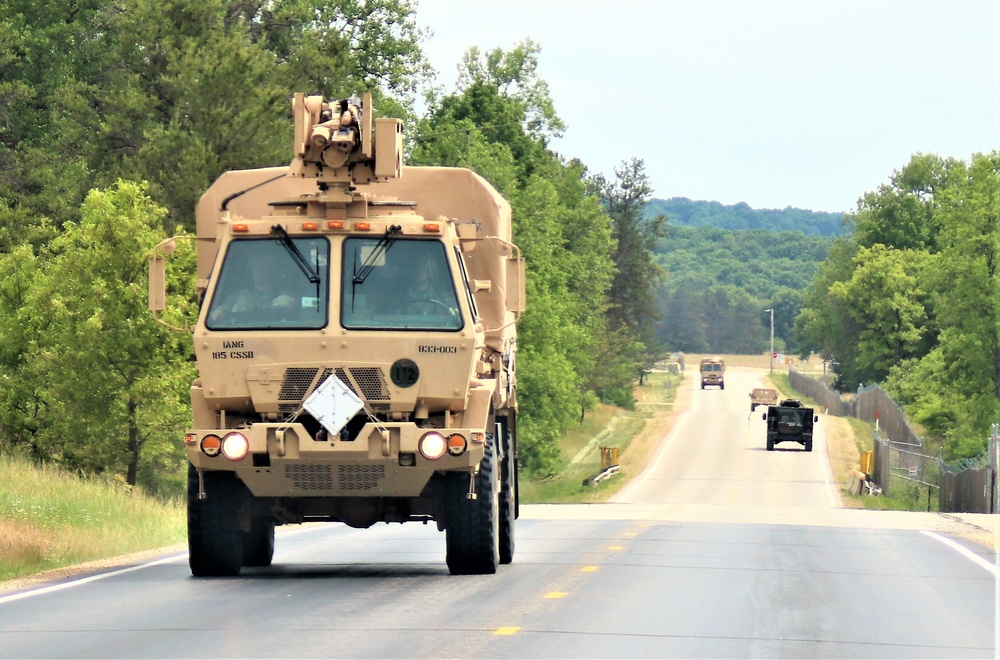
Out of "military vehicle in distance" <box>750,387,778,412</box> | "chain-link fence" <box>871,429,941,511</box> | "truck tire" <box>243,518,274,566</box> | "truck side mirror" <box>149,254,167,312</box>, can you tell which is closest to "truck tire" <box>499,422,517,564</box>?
"truck tire" <box>243,518,274,566</box>

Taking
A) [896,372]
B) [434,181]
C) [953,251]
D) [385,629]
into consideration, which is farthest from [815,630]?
[896,372]

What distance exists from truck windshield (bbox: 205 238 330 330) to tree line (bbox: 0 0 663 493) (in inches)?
749

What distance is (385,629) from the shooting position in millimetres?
10953

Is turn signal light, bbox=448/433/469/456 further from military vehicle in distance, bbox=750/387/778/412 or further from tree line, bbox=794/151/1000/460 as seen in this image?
military vehicle in distance, bbox=750/387/778/412

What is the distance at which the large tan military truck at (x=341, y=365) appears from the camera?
1373 cm

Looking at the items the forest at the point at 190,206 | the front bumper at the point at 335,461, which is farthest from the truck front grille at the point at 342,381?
the forest at the point at 190,206

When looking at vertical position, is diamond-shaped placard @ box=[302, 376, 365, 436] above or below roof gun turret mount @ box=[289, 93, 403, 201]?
below

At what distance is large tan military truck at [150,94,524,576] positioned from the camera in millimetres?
13734

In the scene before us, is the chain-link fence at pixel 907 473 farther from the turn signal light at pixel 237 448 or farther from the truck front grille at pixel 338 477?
the turn signal light at pixel 237 448

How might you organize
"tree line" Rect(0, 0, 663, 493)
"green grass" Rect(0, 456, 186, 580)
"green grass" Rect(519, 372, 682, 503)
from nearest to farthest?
1. "green grass" Rect(0, 456, 186, 580)
2. "tree line" Rect(0, 0, 663, 493)
3. "green grass" Rect(519, 372, 682, 503)

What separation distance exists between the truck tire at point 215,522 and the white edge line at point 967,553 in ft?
25.6

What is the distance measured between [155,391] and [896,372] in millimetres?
82870

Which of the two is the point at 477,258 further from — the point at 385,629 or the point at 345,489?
the point at 385,629

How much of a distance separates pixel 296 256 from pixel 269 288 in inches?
14.7
